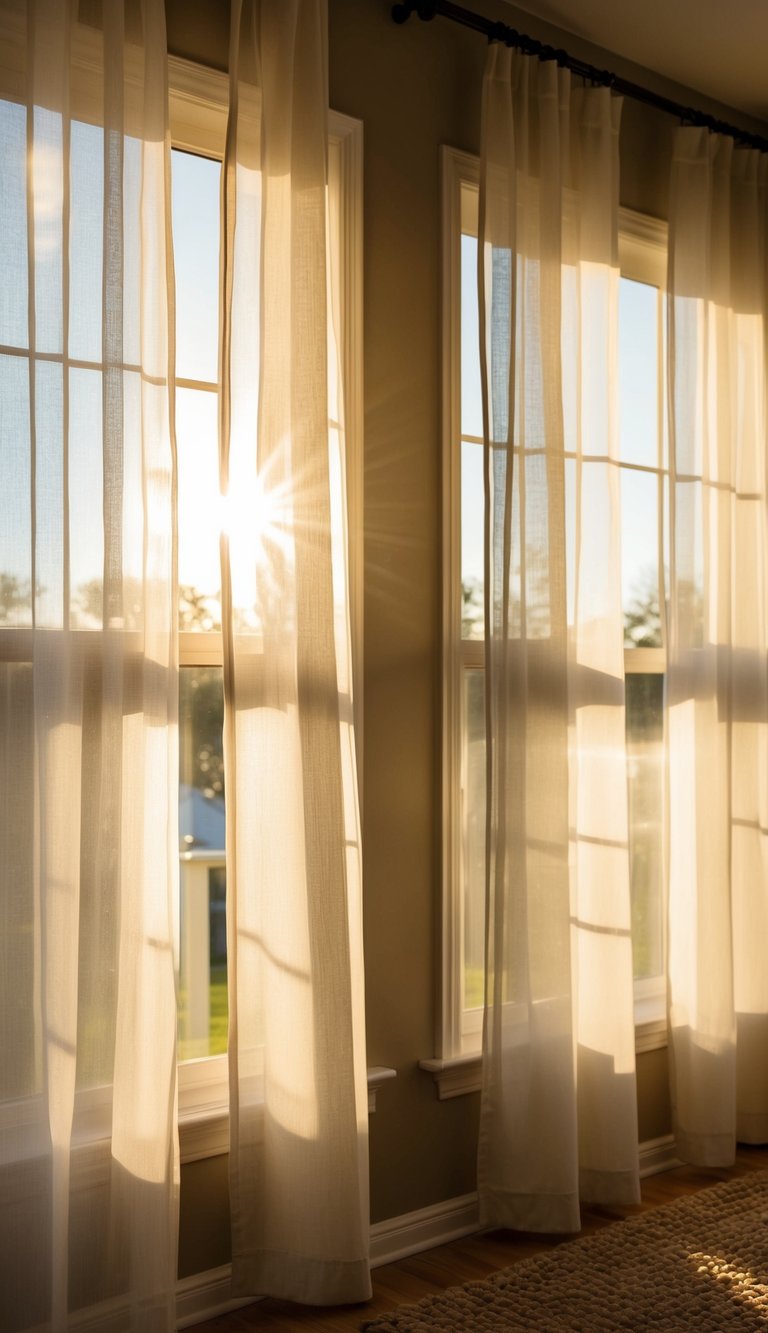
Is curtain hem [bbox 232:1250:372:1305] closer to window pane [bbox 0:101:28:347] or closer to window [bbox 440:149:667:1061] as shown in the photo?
window [bbox 440:149:667:1061]

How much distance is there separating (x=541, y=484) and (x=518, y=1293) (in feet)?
6.40

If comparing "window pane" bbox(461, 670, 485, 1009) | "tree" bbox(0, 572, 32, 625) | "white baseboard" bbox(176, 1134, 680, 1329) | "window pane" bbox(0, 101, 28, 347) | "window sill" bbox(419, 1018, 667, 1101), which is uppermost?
"window pane" bbox(0, 101, 28, 347)

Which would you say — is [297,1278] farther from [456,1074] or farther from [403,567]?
→ [403,567]

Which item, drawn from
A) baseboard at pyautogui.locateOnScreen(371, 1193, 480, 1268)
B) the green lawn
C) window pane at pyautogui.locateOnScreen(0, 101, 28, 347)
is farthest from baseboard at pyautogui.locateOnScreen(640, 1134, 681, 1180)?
window pane at pyautogui.locateOnScreen(0, 101, 28, 347)

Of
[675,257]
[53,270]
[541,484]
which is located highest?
[675,257]

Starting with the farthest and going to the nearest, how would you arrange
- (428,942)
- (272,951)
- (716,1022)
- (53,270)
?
1. (716,1022)
2. (428,942)
3. (272,951)
4. (53,270)

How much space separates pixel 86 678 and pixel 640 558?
6.90 feet

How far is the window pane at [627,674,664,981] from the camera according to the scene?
149 inches

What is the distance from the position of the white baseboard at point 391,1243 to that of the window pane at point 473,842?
0.51m

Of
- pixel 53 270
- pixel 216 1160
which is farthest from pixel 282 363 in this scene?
pixel 216 1160

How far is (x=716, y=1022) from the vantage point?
11.7ft

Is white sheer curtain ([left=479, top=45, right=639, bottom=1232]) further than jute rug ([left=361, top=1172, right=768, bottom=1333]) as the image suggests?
Yes

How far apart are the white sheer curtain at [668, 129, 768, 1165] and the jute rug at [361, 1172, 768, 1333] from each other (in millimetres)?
477

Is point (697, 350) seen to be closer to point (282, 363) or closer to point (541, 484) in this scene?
point (541, 484)
